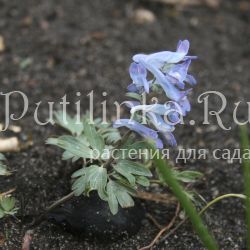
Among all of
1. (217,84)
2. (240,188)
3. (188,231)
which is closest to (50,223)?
(188,231)

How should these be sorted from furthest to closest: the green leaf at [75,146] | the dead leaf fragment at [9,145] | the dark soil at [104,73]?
1. the dead leaf fragment at [9,145]
2. the dark soil at [104,73]
3. the green leaf at [75,146]

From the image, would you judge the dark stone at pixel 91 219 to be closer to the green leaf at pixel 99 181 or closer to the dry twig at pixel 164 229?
the dry twig at pixel 164 229

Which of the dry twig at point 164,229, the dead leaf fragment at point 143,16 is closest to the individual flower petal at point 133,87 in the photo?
the dry twig at point 164,229

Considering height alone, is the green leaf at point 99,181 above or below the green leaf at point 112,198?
above

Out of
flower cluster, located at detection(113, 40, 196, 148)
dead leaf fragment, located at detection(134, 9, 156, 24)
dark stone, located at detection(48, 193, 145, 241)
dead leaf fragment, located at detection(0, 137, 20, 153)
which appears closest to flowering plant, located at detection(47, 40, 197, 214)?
flower cluster, located at detection(113, 40, 196, 148)

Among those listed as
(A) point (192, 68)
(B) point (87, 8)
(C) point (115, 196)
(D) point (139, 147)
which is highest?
(B) point (87, 8)

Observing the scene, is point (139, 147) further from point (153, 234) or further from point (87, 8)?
point (87, 8)

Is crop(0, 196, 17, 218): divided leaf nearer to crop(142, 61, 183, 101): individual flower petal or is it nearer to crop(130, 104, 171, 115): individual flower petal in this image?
crop(130, 104, 171, 115): individual flower petal

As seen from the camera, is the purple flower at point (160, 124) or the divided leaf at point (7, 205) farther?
the divided leaf at point (7, 205)

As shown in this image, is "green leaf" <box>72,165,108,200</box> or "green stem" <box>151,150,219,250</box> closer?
"green stem" <box>151,150,219,250</box>
